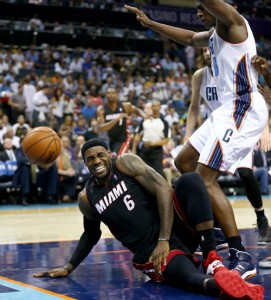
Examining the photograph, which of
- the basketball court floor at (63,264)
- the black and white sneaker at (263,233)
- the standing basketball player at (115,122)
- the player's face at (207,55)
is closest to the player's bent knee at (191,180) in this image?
the basketball court floor at (63,264)

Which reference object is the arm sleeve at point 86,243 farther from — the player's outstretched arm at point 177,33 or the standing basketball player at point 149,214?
the player's outstretched arm at point 177,33

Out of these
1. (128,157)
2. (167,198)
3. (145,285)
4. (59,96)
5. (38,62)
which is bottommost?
(145,285)

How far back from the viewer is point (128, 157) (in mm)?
4297

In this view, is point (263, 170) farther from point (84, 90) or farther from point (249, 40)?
point (249, 40)

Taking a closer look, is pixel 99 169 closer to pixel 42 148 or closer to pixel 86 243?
pixel 86 243

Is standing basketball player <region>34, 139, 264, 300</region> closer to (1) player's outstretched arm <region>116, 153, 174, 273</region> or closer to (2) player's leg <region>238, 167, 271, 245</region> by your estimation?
(1) player's outstretched arm <region>116, 153, 174, 273</region>

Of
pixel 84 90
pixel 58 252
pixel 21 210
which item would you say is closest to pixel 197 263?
pixel 58 252

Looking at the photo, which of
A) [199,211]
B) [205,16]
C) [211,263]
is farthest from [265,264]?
[205,16]

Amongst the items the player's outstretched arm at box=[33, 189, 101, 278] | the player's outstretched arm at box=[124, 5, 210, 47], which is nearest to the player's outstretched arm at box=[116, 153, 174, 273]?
the player's outstretched arm at box=[33, 189, 101, 278]

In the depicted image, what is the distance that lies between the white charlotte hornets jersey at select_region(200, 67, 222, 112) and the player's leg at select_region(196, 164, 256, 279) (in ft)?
3.79

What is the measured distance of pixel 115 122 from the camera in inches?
378

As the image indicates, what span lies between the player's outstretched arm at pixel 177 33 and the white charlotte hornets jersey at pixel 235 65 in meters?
0.57

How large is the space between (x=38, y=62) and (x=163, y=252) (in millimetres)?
14557

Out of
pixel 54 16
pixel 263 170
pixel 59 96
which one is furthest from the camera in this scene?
pixel 54 16
